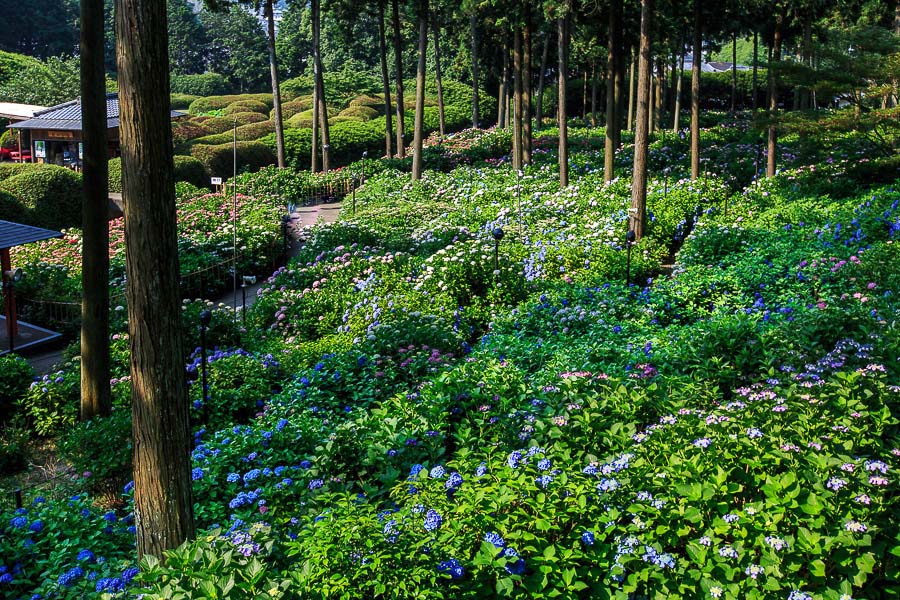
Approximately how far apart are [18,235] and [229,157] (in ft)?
67.5

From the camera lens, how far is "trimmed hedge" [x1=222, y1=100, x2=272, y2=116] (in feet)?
164

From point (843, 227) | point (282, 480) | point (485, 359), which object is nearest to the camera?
point (282, 480)

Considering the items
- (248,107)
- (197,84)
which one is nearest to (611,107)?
(248,107)

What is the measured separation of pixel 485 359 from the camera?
334 inches

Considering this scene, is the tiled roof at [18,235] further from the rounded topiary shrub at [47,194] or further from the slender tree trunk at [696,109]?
the slender tree trunk at [696,109]

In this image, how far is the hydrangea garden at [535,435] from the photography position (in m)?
4.27

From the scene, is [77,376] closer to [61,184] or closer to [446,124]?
[61,184]

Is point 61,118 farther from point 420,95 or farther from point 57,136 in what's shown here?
point 420,95

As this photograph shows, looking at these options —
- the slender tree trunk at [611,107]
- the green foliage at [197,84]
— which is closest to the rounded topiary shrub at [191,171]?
the slender tree trunk at [611,107]

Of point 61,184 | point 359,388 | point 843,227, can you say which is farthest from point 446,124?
point 359,388

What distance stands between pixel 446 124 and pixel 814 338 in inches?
1656

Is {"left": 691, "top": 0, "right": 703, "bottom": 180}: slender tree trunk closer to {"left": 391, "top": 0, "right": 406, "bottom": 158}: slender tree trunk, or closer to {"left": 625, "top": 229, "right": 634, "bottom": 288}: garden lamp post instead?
{"left": 625, "top": 229, "right": 634, "bottom": 288}: garden lamp post

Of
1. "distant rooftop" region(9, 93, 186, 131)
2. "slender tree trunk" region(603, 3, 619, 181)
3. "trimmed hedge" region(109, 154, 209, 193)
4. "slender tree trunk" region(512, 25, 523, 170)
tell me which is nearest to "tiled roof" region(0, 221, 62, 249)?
"slender tree trunk" region(603, 3, 619, 181)

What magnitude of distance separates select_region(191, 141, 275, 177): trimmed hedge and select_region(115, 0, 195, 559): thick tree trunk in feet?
95.0
